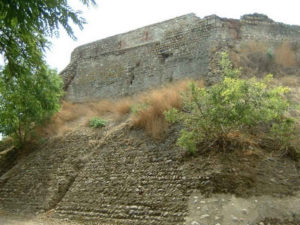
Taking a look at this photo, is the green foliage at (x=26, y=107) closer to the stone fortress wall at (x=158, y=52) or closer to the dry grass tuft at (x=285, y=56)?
the stone fortress wall at (x=158, y=52)

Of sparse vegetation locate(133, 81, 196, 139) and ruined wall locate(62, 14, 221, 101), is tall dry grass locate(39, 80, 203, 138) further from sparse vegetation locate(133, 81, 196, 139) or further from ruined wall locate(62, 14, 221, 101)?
ruined wall locate(62, 14, 221, 101)

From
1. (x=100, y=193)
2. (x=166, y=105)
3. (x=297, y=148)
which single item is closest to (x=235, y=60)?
(x=166, y=105)

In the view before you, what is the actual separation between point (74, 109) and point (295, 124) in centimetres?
927

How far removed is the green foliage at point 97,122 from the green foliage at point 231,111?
4.51 meters

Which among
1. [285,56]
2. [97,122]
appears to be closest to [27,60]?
[97,122]

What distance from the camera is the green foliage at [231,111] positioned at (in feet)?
24.1

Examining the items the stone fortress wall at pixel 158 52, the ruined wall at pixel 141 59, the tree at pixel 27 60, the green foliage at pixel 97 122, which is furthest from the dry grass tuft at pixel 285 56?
the tree at pixel 27 60

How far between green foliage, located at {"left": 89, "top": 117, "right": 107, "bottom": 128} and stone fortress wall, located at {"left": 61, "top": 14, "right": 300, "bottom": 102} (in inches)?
99.8

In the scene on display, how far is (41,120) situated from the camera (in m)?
13.4

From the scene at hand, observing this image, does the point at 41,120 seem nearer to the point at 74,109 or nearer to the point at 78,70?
the point at 74,109

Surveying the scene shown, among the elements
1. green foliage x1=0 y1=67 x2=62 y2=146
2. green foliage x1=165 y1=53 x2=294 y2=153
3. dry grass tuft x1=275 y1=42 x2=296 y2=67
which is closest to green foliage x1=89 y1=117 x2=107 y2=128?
green foliage x1=0 y1=67 x2=62 y2=146

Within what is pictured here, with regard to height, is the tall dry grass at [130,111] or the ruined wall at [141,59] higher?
the ruined wall at [141,59]

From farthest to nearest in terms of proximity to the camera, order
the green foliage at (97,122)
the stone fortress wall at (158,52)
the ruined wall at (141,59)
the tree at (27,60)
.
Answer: the ruined wall at (141,59), the stone fortress wall at (158,52), the green foliage at (97,122), the tree at (27,60)

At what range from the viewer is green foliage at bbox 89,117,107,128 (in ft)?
39.3
